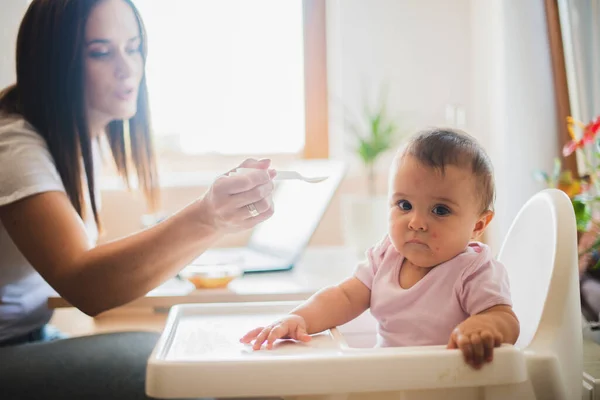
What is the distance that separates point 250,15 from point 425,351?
1845 millimetres

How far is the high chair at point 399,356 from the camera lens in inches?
24.2

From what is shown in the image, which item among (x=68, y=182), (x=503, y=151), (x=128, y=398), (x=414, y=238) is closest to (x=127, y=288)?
(x=128, y=398)

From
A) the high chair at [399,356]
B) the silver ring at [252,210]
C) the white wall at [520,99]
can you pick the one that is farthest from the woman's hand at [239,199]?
the white wall at [520,99]

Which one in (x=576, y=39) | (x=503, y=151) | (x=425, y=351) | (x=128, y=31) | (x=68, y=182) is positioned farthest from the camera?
(x=503, y=151)

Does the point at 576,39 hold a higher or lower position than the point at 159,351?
higher

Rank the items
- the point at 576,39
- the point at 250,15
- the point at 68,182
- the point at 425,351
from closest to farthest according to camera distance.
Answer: the point at 425,351 → the point at 68,182 → the point at 576,39 → the point at 250,15

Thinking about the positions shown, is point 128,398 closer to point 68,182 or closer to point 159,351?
point 159,351

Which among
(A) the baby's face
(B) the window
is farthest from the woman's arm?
(B) the window

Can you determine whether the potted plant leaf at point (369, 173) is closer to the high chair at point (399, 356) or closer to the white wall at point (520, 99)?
the white wall at point (520, 99)

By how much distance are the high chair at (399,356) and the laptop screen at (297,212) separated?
0.56 m

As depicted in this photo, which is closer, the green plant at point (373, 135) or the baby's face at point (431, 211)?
the baby's face at point (431, 211)

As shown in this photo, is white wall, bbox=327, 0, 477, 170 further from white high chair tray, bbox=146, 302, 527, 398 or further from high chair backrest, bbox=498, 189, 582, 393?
white high chair tray, bbox=146, 302, 527, 398

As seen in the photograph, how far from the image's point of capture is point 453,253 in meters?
0.85

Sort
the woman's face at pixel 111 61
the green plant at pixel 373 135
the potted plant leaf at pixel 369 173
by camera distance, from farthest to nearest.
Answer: the green plant at pixel 373 135, the potted plant leaf at pixel 369 173, the woman's face at pixel 111 61
